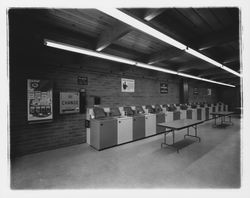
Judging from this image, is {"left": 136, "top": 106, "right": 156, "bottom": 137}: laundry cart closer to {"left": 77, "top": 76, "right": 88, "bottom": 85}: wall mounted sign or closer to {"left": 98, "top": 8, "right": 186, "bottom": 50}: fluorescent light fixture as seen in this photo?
{"left": 77, "top": 76, "right": 88, "bottom": 85}: wall mounted sign

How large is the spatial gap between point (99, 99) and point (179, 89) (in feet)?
19.9

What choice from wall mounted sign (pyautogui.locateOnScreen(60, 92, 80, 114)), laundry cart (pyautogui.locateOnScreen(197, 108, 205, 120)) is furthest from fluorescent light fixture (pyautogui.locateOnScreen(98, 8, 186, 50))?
laundry cart (pyautogui.locateOnScreen(197, 108, 205, 120))

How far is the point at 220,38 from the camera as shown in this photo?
3.17 metres

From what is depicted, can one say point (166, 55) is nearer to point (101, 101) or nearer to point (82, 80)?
point (101, 101)

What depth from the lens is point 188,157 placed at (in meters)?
3.18

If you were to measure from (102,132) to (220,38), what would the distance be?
13.3ft

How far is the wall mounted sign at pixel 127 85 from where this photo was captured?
539 centimetres

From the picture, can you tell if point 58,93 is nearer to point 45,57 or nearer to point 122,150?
point 45,57

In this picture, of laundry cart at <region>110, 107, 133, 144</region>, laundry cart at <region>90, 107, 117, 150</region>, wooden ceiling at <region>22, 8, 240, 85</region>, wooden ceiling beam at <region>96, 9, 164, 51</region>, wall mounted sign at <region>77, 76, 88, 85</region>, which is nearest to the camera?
wooden ceiling at <region>22, 8, 240, 85</region>

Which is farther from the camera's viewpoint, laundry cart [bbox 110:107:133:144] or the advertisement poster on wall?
laundry cart [bbox 110:107:133:144]

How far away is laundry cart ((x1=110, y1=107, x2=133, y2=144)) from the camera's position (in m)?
4.10

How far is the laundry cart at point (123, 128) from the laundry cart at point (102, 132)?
16 cm

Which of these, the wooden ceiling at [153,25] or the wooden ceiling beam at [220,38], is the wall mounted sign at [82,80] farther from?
the wooden ceiling beam at [220,38]

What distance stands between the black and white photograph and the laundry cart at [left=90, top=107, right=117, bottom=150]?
0.03 meters
